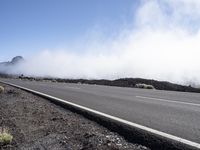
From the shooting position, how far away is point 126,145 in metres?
7.27

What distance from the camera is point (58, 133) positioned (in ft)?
29.3

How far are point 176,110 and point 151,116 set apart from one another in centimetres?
173

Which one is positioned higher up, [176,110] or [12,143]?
[176,110]

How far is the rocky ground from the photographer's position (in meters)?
7.52

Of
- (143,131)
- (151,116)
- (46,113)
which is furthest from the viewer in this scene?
(46,113)

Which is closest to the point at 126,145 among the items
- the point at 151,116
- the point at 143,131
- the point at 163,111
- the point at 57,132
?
Result: the point at 143,131

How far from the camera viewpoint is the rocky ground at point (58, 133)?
24.7ft

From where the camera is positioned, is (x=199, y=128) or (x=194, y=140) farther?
(x=199, y=128)

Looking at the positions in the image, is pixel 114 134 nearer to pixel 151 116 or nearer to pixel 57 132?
pixel 57 132

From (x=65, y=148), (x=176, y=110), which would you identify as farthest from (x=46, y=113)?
(x=65, y=148)

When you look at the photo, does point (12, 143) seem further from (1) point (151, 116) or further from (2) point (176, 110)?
(2) point (176, 110)

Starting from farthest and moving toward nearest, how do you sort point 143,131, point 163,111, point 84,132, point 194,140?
point 163,111, point 84,132, point 143,131, point 194,140

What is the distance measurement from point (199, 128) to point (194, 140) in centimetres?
134

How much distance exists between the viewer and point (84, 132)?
8.73 meters
